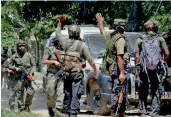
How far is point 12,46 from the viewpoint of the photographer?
1384cm

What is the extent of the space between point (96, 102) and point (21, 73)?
1803mm

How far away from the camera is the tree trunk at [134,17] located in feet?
68.5

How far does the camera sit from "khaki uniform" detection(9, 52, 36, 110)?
12.0m

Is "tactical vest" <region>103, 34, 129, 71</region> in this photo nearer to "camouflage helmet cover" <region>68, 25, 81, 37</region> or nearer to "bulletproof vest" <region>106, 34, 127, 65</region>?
"bulletproof vest" <region>106, 34, 127, 65</region>

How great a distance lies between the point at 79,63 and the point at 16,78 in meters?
3.35

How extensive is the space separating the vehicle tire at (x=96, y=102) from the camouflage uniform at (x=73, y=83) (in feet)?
7.22

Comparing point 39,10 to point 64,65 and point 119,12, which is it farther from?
point 64,65

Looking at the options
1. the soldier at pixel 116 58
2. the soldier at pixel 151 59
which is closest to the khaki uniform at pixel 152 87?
the soldier at pixel 151 59

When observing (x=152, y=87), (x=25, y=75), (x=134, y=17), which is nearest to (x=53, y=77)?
(x=25, y=75)

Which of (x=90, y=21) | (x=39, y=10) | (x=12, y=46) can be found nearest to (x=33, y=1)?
(x=39, y=10)

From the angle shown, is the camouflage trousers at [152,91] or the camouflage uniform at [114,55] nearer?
the camouflage uniform at [114,55]

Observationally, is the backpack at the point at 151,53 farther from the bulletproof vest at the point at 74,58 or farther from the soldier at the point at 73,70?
the bulletproof vest at the point at 74,58

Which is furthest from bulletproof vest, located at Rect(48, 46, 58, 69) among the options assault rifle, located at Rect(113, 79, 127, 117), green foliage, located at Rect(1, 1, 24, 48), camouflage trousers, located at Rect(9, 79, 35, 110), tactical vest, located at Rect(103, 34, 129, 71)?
green foliage, located at Rect(1, 1, 24, 48)

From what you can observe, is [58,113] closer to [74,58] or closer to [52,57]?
[52,57]
